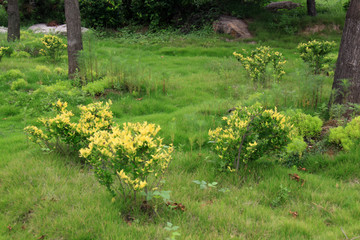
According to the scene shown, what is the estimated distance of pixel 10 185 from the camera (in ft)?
14.7

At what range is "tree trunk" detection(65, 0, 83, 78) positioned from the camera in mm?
10180

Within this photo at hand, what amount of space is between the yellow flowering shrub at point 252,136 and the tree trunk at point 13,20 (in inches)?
618

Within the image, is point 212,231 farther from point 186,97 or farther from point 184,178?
point 186,97

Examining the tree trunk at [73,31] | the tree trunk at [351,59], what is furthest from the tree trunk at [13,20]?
the tree trunk at [351,59]

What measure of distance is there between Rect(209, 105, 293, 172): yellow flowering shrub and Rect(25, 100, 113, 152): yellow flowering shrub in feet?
6.80

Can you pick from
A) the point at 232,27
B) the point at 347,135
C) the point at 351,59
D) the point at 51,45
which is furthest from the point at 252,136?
the point at 232,27

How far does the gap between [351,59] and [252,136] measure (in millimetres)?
3691

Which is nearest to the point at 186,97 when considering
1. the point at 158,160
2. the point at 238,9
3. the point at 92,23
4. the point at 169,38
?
the point at 158,160

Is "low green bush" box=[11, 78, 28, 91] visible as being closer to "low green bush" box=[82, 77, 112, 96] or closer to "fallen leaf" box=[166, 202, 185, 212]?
"low green bush" box=[82, 77, 112, 96]

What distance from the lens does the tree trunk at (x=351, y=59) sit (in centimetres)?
660

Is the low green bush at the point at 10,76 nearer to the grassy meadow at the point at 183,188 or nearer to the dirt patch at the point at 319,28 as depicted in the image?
the grassy meadow at the point at 183,188

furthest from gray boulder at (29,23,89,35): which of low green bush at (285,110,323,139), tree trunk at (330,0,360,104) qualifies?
low green bush at (285,110,323,139)

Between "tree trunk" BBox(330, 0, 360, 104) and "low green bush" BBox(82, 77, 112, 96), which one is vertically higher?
"tree trunk" BBox(330, 0, 360, 104)

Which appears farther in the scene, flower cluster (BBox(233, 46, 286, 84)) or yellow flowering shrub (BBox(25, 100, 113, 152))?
flower cluster (BBox(233, 46, 286, 84))
